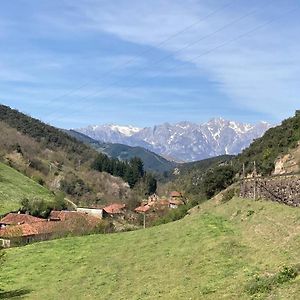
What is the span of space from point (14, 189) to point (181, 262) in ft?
268

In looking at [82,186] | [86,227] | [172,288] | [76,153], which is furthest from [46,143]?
[172,288]

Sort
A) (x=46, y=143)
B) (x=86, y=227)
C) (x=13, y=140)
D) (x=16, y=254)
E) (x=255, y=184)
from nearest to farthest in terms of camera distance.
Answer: (x=255, y=184), (x=16, y=254), (x=86, y=227), (x=13, y=140), (x=46, y=143)

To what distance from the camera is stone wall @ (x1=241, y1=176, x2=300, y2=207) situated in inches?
1150

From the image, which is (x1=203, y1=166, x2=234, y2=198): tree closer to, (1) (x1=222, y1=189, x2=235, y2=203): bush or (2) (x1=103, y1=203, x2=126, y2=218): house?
(1) (x1=222, y1=189, x2=235, y2=203): bush

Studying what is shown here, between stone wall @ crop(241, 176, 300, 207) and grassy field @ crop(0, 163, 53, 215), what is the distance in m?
54.5

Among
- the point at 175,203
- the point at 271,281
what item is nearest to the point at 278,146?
the point at 175,203

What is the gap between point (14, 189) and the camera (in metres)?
99.4

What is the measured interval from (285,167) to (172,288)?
41824mm

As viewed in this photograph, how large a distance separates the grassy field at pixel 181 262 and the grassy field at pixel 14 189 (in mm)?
51518

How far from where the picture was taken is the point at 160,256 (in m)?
26.6

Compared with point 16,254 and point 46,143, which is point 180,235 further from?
point 46,143

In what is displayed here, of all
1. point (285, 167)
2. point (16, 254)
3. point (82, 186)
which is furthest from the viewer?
point (82, 186)

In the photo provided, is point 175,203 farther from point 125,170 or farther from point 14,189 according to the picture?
point 125,170

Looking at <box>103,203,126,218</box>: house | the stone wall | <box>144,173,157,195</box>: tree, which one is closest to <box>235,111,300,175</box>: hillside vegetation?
the stone wall
